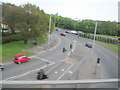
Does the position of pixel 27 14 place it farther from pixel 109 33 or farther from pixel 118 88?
pixel 118 88

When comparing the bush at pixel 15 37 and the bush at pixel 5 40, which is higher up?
the bush at pixel 15 37

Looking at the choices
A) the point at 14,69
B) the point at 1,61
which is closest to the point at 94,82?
the point at 14,69

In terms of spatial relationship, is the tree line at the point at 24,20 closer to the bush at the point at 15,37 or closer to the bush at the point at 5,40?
the bush at the point at 15,37

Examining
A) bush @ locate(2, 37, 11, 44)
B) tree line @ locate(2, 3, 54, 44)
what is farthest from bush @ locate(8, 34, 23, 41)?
bush @ locate(2, 37, 11, 44)

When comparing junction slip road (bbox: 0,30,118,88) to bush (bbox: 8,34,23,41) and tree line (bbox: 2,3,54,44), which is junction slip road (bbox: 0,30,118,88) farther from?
bush (bbox: 8,34,23,41)

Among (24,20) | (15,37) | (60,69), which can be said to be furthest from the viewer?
(15,37)

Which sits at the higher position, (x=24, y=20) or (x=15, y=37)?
(x=24, y=20)

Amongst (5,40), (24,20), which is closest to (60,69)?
A: (24,20)

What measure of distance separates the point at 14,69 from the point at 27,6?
1182 centimetres

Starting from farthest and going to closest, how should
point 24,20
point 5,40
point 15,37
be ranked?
point 15,37 < point 5,40 < point 24,20

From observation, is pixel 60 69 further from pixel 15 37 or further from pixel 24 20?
pixel 15 37

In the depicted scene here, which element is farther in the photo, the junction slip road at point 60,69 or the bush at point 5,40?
the bush at point 5,40

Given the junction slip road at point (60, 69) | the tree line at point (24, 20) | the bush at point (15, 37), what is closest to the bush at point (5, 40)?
the bush at point (15, 37)

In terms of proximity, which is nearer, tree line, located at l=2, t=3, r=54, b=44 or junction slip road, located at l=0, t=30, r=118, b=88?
junction slip road, located at l=0, t=30, r=118, b=88
